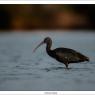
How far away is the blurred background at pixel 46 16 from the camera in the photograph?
4.06 meters

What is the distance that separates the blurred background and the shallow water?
5 centimetres

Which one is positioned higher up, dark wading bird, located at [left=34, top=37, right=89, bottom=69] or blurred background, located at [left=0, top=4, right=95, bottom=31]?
blurred background, located at [left=0, top=4, right=95, bottom=31]

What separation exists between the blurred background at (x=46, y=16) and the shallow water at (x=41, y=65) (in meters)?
0.05

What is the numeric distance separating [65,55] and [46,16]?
293 millimetres

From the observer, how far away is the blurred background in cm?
406

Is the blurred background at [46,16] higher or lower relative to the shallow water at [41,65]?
higher

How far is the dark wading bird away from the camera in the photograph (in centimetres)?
409

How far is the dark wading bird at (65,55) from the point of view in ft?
13.4

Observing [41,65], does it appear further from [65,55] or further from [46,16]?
[46,16]

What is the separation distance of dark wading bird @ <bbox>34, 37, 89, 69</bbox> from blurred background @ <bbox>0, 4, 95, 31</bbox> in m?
0.12

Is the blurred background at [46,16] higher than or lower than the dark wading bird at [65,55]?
higher

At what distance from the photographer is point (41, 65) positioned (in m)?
4.09

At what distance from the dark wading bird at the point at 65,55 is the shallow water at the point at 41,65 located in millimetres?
26

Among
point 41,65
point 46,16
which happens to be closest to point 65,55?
point 41,65
